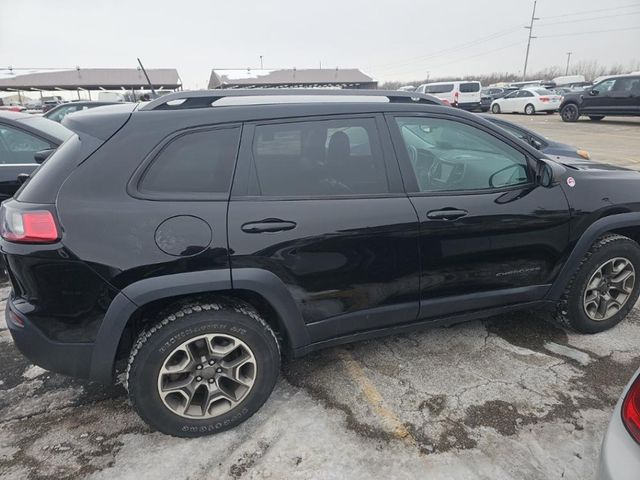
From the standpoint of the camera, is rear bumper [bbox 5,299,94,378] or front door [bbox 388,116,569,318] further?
front door [bbox 388,116,569,318]

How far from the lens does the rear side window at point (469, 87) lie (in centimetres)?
2703

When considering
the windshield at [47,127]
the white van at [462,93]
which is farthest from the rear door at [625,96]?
the windshield at [47,127]

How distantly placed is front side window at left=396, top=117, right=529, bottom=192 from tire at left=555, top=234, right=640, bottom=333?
783 millimetres

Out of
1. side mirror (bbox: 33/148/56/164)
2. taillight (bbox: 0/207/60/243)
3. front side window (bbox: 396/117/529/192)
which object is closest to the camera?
taillight (bbox: 0/207/60/243)

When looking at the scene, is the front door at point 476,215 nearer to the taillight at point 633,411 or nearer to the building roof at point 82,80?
the taillight at point 633,411

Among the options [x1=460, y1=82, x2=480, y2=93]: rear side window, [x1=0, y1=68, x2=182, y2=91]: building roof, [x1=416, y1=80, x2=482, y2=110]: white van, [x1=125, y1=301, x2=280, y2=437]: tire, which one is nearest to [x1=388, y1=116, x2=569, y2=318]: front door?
[x1=125, y1=301, x2=280, y2=437]: tire

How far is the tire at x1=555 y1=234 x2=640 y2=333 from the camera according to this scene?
9.98 feet

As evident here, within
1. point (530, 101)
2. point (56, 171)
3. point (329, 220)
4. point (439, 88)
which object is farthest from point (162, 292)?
point (439, 88)

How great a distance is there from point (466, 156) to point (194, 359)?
6.84 ft

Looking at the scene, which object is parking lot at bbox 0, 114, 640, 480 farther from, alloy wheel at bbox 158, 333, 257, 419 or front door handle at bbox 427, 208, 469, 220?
front door handle at bbox 427, 208, 469, 220

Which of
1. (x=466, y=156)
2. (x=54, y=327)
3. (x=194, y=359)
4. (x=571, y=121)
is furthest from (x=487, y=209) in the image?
(x=571, y=121)

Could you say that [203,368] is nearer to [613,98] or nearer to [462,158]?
[462,158]

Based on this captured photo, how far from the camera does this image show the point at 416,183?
258 cm

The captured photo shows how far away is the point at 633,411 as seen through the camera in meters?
1.44
